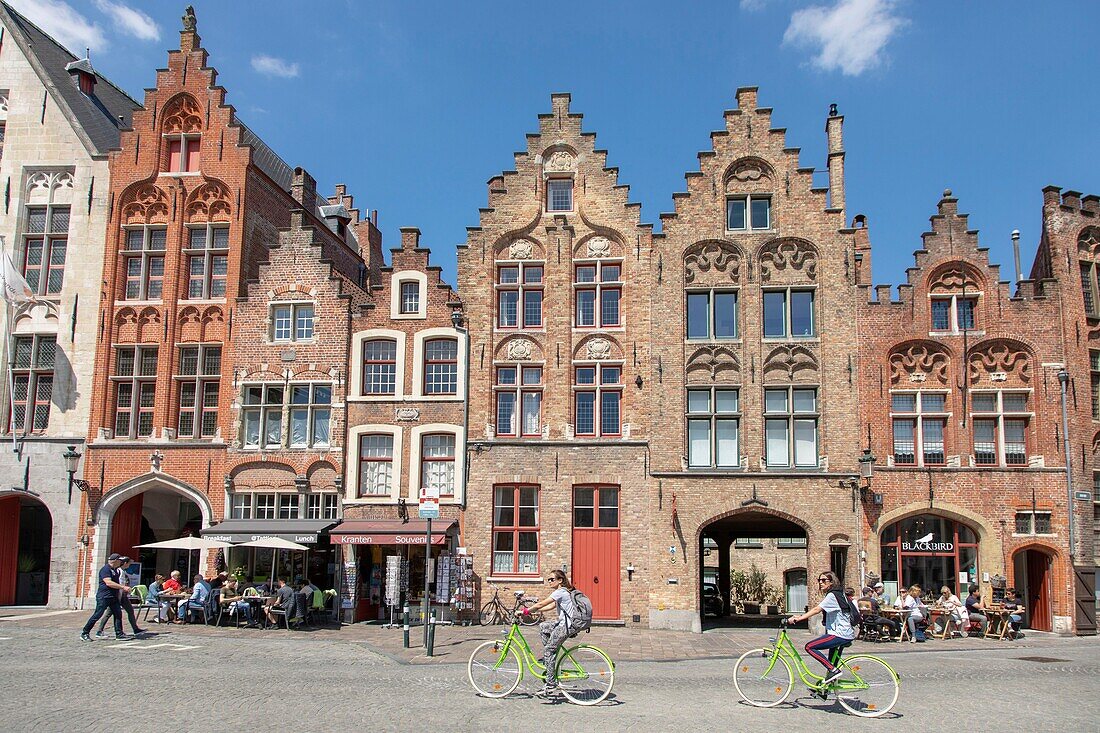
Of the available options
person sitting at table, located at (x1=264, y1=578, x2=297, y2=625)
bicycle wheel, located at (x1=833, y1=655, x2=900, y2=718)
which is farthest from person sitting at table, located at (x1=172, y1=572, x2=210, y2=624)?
bicycle wheel, located at (x1=833, y1=655, x2=900, y2=718)

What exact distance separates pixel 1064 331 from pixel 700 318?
9.82 m

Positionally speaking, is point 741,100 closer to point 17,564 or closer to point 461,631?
point 461,631

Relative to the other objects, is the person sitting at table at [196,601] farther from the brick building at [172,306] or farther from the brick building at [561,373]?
the brick building at [561,373]

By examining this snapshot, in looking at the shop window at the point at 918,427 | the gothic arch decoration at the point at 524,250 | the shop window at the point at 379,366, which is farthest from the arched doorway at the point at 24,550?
the shop window at the point at 918,427

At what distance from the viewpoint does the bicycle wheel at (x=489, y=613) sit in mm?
25062

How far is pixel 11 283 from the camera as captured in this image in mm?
27125

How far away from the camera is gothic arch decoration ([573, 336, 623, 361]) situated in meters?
26.7

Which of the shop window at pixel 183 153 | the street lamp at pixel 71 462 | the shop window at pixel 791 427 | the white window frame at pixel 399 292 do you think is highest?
the shop window at pixel 183 153

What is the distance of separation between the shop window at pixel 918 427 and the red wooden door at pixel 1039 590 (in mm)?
3731

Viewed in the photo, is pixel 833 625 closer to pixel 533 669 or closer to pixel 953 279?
pixel 533 669

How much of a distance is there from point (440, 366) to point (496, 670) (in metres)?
14.9

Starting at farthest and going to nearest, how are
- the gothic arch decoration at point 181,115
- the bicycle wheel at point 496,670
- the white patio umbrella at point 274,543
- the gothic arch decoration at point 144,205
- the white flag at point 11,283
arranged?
the gothic arch decoration at point 181,115 < the gothic arch decoration at point 144,205 < the white flag at point 11,283 < the white patio umbrella at point 274,543 < the bicycle wheel at point 496,670

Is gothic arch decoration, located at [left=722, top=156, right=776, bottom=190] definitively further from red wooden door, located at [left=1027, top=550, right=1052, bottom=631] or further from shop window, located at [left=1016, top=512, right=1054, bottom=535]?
red wooden door, located at [left=1027, top=550, right=1052, bottom=631]

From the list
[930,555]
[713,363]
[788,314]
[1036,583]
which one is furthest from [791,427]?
[1036,583]
